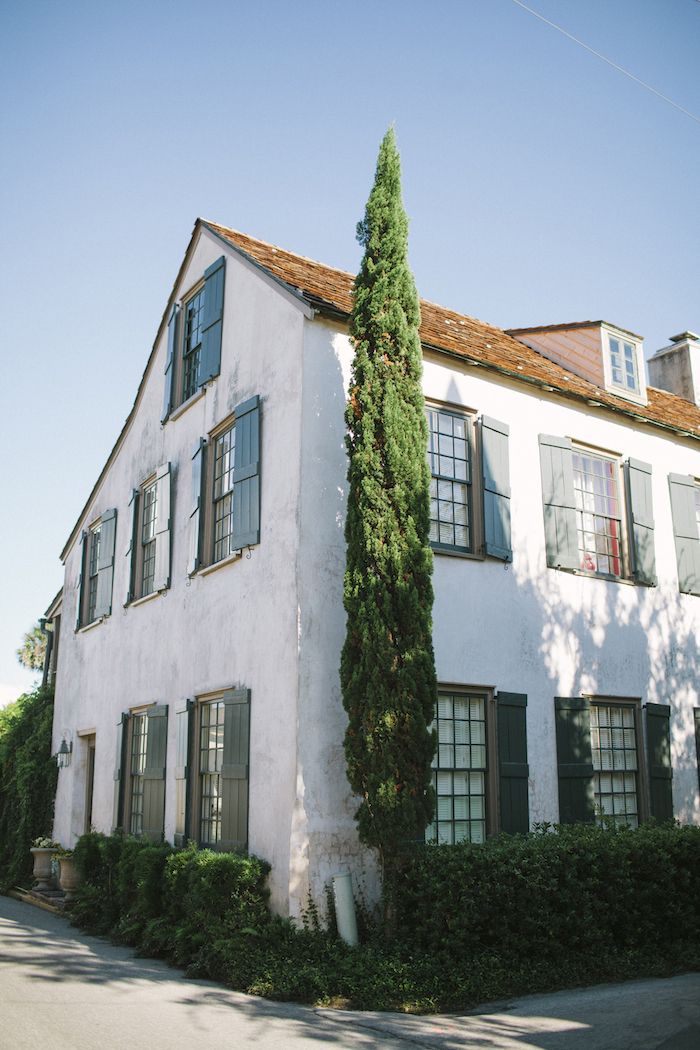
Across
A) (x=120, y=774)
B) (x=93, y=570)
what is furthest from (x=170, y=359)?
(x=120, y=774)

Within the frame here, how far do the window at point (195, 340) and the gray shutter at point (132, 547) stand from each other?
159 centimetres

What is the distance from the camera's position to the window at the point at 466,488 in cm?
1088

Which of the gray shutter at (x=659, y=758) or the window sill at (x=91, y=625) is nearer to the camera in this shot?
the gray shutter at (x=659, y=758)

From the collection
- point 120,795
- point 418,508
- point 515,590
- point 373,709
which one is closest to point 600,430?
point 515,590

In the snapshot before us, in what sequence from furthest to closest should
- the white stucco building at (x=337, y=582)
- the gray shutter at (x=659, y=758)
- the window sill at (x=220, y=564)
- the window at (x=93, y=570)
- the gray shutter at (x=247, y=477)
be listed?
the window at (x=93, y=570) → the gray shutter at (x=659, y=758) → the window sill at (x=220, y=564) → the gray shutter at (x=247, y=477) → the white stucco building at (x=337, y=582)

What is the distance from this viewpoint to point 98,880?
12.4m

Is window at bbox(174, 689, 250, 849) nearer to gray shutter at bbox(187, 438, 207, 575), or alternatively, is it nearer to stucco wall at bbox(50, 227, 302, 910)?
stucco wall at bbox(50, 227, 302, 910)

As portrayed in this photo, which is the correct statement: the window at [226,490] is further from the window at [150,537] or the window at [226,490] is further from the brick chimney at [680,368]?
the brick chimney at [680,368]

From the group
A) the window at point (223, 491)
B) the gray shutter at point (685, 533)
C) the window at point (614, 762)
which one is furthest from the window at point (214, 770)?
the gray shutter at point (685, 533)

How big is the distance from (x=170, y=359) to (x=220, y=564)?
4330 mm

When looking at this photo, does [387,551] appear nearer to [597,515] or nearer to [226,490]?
[226,490]

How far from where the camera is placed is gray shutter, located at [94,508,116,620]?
49.5 ft

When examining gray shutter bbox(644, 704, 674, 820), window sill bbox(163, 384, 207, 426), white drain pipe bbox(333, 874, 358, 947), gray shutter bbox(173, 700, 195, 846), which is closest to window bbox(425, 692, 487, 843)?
white drain pipe bbox(333, 874, 358, 947)

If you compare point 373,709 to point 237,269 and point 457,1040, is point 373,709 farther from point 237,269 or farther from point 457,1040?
point 237,269
